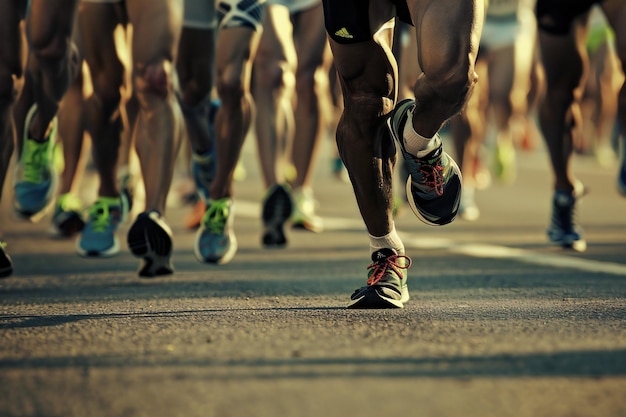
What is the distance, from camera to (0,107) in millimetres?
5566

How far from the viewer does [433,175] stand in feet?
14.7

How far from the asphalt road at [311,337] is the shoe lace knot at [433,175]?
460mm

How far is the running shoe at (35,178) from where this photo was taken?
6934 mm

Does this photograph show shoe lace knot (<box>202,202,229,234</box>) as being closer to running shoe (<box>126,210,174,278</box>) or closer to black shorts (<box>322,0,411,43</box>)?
running shoe (<box>126,210,174,278</box>)

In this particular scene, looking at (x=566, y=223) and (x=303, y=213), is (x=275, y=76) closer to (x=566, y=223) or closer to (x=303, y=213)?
(x=303, y=213)

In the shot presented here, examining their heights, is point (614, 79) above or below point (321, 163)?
above

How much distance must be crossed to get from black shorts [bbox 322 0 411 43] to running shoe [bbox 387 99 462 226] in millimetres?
298

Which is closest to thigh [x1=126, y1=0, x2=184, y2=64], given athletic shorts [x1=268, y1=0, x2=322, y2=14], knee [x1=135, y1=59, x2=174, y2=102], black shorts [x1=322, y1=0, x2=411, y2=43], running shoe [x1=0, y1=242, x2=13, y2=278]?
knee [x1=135, y1=59, x2=174, y2=102]

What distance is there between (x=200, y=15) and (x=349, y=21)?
2093 mm

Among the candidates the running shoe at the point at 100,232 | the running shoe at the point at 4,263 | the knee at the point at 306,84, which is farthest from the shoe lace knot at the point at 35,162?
the knee at the point at 306,84

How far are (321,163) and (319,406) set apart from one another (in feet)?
48.7

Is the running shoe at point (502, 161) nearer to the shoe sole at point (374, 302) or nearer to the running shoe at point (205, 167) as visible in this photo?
the running shoe at point (205, 167)

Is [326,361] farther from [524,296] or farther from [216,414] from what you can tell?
[524,296]

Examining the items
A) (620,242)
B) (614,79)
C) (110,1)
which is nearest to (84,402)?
(110,1)
